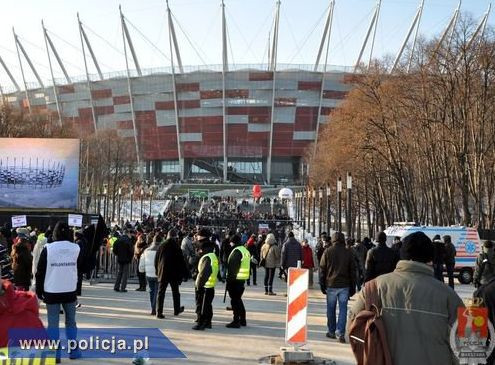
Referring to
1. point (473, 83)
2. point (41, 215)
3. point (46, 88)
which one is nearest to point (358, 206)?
point (473, 83)

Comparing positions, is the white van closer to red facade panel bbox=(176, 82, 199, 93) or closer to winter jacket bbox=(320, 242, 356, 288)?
winter jacket bbox=(320, 242, 356, 288)

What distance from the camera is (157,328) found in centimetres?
1052

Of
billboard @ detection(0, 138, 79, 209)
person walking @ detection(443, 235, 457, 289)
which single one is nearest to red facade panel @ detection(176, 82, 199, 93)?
billboard @ detection(0, 138, 79, 209)

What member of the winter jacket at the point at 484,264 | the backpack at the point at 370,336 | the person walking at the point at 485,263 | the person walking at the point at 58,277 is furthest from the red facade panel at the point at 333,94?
the backpack at the point at 370,336

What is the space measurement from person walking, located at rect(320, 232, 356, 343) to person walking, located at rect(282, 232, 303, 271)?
6446mm

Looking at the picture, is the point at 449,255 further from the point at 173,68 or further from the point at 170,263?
the point at 173,68

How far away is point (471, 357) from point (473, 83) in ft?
104

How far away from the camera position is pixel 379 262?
1110 cm

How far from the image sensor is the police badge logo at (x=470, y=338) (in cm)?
358

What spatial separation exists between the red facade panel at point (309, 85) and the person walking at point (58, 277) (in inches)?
3634

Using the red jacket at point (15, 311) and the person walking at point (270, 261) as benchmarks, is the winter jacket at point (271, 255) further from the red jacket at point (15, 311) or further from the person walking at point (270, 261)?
the red jacket at point (15, 311)

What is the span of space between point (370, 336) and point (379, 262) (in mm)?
7699

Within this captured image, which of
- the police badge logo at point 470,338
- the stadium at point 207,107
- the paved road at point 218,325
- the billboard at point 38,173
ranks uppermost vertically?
the stadium at point 207,107

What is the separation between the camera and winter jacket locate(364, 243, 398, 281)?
11.1 metres
